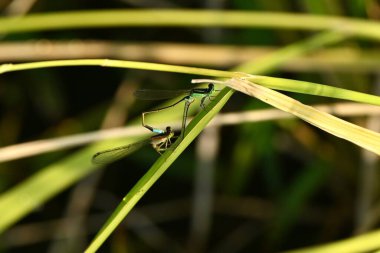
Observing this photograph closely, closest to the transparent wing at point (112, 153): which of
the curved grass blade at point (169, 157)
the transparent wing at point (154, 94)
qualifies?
the transparent wing at point (154, 94)

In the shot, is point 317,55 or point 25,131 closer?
point 317,55

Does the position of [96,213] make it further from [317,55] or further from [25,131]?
[317,55]

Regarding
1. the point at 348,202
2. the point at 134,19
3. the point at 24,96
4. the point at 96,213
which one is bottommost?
the point at 348,202

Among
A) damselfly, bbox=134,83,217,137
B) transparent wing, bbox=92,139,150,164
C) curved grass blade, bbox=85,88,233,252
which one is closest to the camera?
curved grass blade, bbox=85,88,233,252

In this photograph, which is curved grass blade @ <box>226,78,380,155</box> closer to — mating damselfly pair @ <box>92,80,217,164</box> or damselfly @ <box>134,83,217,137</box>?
damselfly @ <box>134,83,217,137</box>

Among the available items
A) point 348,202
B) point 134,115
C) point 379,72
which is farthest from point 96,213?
point 379,72

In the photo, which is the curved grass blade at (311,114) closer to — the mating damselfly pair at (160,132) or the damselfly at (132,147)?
the mating damselfly pair at (160,132)

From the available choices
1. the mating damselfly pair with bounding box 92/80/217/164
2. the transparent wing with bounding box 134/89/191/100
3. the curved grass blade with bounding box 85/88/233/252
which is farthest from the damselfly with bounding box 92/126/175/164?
the curved grass blade with bounding box 85/88/233/252

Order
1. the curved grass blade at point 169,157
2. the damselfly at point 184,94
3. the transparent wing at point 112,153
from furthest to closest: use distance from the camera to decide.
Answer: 1. the transparent wing at point 112,153
2. the damselfly at point 184,94
3. the curved grass blade at point 169,157

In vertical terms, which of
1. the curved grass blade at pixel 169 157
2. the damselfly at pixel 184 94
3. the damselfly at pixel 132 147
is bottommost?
the curved grass blade at pixel 169 157
